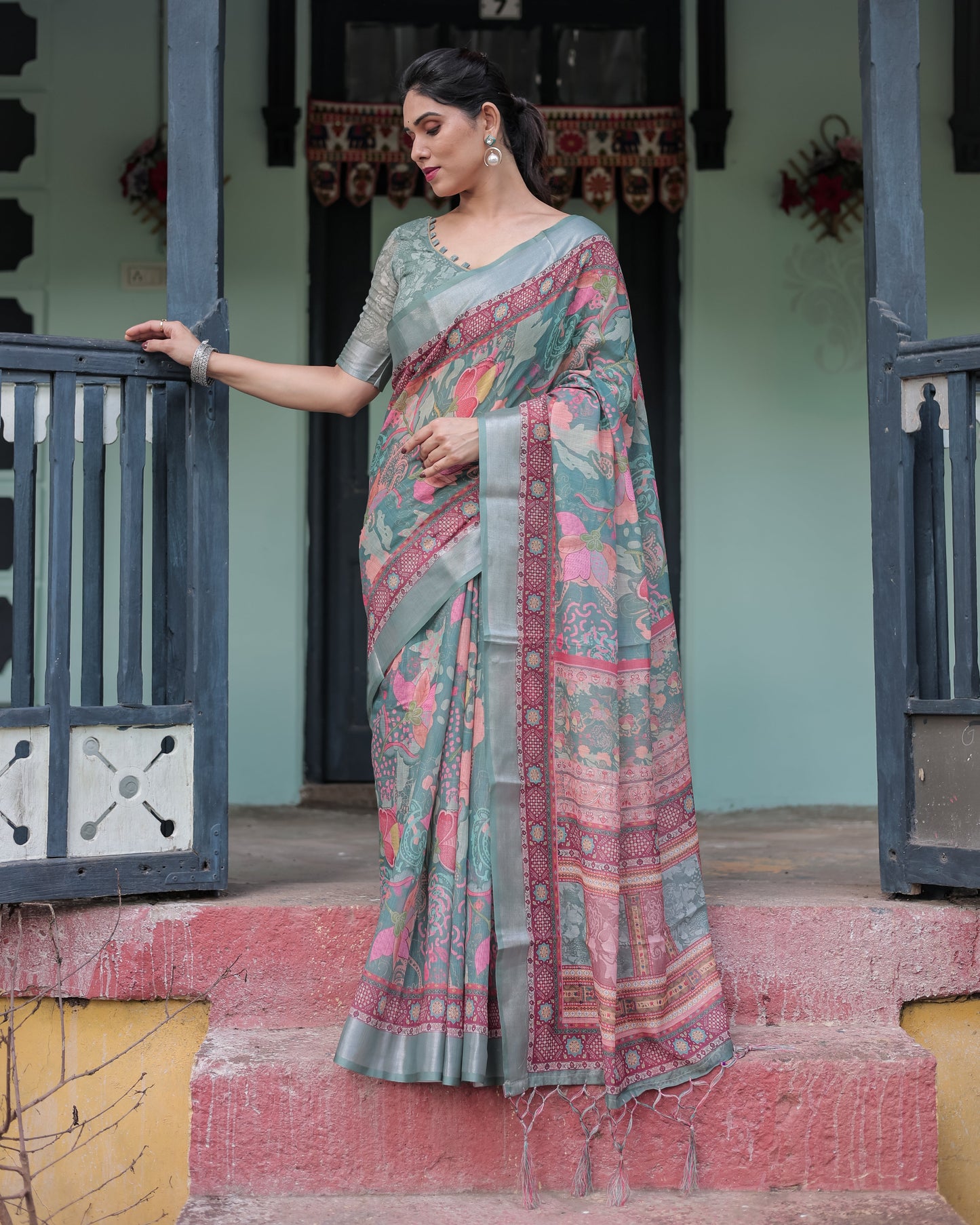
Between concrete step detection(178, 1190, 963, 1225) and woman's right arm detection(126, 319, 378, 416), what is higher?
woman's right arm detection(126, 319, 378, 416)

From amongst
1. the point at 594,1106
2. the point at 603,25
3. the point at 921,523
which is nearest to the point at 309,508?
the point at 603,25

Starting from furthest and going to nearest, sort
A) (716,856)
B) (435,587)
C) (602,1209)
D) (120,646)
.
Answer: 1. (716,856)
2. (120,646)
3. (435,587)
4. (602,1209)

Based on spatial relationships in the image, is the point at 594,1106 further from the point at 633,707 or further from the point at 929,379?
the point at 929,379

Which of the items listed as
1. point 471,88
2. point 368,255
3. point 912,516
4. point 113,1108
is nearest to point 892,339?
point 912,516

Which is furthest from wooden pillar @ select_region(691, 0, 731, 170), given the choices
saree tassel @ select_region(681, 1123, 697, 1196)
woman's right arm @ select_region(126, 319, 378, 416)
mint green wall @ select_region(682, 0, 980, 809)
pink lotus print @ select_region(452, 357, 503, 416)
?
saree tassel @ select_region(681, 1123, 697, 1196)

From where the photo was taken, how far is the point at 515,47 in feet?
16.5

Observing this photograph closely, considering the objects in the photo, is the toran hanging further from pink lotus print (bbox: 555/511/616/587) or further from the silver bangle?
pink lotus print (bbox: 555/511/616/587)

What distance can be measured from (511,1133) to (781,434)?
10.4 ft

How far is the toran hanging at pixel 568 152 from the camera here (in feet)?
16.2

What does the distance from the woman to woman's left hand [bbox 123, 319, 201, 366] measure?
4 centimetres

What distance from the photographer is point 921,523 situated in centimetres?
307

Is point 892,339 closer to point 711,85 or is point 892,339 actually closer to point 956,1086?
point 956,1086

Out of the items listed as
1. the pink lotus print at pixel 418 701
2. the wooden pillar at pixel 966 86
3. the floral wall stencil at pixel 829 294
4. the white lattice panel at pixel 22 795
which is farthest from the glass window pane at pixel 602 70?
the white lattice panel at pixel 22 795

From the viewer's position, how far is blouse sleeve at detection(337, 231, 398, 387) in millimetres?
2887
